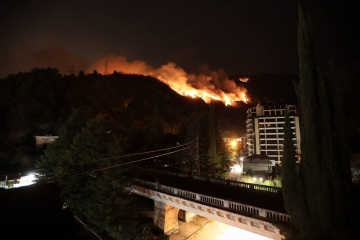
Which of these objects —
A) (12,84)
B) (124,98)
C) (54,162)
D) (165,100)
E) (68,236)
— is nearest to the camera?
(68,236)

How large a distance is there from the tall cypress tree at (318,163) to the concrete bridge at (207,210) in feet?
7.34

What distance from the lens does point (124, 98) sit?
98.3 m

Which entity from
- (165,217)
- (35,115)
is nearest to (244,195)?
(165,217)

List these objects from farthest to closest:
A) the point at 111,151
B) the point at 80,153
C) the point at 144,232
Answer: the point at 80,153, the point at 111,151, the point at 144,232

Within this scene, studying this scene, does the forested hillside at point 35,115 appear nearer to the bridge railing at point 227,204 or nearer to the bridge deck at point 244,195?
the bridge railing at point 227,204

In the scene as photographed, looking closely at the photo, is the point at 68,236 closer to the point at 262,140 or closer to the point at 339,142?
the point at 339,142

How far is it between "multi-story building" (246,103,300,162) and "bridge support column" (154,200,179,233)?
2125 inches

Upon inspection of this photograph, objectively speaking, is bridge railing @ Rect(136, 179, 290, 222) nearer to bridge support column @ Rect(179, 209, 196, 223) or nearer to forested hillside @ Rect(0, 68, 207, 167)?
bridge support column @ Rect(179, 209, 196, 223)

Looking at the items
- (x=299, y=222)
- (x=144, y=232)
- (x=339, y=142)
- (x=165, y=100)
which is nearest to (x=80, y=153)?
(x=144, y=232)

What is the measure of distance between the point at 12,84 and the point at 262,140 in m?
76.5

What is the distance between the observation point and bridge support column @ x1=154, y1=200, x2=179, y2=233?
23406 mm

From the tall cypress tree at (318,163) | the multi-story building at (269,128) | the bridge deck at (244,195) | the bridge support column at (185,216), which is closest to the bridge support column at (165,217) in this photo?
the bridge support column at (185,216)

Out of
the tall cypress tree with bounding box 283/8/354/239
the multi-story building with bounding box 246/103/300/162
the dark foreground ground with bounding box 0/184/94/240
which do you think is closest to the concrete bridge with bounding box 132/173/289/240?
the tall cypress tree with bounding box 283/8/354/239

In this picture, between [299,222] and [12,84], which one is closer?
[299,222]
